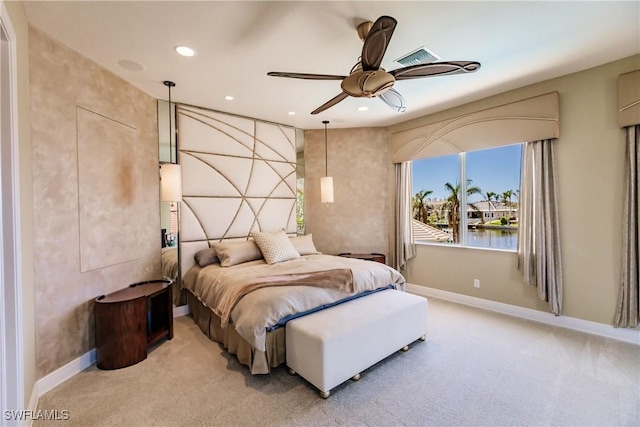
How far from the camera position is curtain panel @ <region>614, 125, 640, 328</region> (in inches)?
106

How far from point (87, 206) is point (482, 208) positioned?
4.79 m

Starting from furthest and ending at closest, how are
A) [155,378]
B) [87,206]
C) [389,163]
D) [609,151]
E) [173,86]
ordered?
[389,163], [173,86], [609,151], [87,206], [155,378]

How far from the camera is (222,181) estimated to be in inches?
160

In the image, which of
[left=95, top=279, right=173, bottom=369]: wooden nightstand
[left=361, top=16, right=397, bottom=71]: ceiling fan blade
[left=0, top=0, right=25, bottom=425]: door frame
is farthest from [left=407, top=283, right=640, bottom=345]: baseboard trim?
[left=0, top=0, right=25, bottom=425]: door frame

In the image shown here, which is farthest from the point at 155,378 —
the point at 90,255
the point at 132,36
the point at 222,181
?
the point at 132,36

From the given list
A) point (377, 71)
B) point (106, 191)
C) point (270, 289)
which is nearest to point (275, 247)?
point (270, 289)

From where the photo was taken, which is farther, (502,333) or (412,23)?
(502,333)

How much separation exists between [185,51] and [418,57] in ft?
7.03

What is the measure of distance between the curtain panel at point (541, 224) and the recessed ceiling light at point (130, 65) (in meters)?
4.46

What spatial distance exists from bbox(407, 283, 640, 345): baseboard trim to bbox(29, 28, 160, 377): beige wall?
4167 millimetres

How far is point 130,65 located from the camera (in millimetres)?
2699

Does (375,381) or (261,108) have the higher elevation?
(261,108)

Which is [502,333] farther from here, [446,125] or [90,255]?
[90,255]

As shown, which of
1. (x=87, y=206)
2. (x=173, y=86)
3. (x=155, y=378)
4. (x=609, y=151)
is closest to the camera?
(x=155, y=378)
